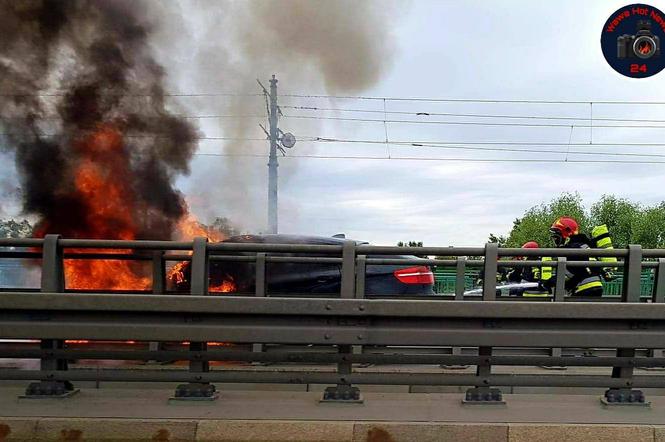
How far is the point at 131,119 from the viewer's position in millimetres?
9492

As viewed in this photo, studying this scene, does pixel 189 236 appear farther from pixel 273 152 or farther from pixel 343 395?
pixel 343 395

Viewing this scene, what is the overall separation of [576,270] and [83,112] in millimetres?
6925

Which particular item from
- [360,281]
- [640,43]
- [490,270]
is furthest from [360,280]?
[640,43]

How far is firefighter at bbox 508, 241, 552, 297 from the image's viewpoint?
8.54m

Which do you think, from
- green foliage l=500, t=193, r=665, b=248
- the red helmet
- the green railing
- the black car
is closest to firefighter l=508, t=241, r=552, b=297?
the red helmet

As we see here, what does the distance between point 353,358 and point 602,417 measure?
1.55m

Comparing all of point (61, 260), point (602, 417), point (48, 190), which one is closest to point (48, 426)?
point (61, 260)

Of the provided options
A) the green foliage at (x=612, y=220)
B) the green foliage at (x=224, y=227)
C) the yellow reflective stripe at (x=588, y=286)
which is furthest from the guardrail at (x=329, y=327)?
the green foliage at (x=612, y=220)

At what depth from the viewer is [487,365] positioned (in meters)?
4.09

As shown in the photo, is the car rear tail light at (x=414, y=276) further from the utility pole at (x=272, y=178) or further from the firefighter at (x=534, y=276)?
the utility pole at (x=272, y=178)

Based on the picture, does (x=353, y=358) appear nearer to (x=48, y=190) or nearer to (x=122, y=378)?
(x=122, y=378)

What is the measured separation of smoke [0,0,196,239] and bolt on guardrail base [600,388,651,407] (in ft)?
22.6

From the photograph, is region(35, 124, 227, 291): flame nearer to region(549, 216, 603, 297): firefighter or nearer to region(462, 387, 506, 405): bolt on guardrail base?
region(549, 216, 603, 297): firefighter

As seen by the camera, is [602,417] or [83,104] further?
[83,104]
